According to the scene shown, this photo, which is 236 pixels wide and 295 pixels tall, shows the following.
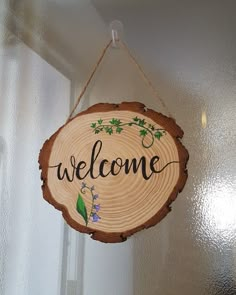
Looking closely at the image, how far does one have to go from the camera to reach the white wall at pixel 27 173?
689mm

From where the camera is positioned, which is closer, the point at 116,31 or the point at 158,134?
the point at 158,134

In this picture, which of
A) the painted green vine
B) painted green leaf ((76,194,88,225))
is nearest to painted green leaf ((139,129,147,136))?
the painted green vine

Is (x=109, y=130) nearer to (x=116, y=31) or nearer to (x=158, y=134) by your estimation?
(x=158, y=134)

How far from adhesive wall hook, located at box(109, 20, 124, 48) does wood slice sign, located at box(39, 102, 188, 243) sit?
0.49 ft

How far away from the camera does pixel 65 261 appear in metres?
0.68

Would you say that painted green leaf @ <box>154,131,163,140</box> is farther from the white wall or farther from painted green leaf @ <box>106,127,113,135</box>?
the white wall

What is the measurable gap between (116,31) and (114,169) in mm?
305

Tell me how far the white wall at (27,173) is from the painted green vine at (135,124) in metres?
0.09

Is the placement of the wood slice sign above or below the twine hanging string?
below

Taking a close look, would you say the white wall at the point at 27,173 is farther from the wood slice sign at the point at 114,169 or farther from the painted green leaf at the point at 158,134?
the painted green leaf at the point at 158,134

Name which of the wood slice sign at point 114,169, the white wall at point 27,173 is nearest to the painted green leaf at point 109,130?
the wood slice sign at point 114,169

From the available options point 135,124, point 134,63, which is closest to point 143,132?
point 135,124

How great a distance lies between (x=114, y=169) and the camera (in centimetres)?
68

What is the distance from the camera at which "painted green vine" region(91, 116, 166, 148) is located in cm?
68
